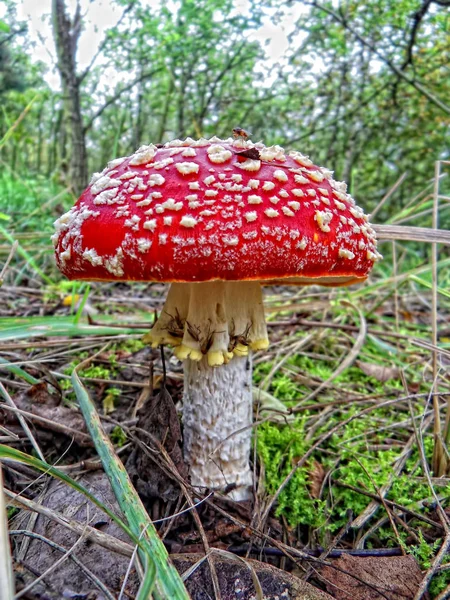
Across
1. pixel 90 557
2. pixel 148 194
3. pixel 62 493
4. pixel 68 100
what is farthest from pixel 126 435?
pixel 68 100

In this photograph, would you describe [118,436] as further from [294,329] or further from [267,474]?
[294,329]

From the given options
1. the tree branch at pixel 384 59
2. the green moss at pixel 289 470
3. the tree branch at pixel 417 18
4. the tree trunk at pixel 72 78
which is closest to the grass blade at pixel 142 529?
the green moss at pixel 289 470

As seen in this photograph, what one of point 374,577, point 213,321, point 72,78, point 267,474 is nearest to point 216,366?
point 213,321

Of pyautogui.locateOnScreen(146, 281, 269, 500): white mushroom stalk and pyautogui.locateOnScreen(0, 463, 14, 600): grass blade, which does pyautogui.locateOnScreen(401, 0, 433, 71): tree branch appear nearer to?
pyautogui.locateOnScreen(146, 281, 269, 500): white mushroom stalk

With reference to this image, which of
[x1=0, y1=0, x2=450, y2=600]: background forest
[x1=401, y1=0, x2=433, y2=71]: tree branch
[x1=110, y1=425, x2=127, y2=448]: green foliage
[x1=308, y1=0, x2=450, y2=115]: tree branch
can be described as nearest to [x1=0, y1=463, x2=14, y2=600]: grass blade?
[x1=0, y1=0, x2=450, y2=600]: background forest

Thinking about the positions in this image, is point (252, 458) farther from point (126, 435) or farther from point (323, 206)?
point (323, 206)

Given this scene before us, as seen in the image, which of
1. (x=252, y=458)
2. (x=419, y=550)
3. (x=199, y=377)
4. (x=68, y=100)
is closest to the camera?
(x=419, y=550)

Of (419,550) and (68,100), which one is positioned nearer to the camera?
(419,550)

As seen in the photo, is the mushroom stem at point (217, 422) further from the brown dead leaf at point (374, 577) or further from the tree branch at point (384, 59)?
the tree branch at point (384, 59)
